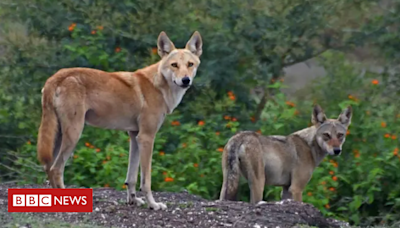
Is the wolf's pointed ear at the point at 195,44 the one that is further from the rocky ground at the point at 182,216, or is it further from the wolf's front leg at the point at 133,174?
the rocky ground at the point at 182,216

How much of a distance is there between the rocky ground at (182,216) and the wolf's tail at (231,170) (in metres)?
0.55

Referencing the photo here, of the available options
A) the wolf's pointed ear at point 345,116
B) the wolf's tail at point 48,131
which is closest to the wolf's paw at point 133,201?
the wolf's tail at point 48,131

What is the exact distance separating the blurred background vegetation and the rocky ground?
2.40 metres

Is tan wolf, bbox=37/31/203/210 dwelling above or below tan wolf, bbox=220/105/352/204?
above

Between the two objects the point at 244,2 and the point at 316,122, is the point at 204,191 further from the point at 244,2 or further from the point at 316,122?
the point at 244,2

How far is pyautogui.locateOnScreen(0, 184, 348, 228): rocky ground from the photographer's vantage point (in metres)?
7.87

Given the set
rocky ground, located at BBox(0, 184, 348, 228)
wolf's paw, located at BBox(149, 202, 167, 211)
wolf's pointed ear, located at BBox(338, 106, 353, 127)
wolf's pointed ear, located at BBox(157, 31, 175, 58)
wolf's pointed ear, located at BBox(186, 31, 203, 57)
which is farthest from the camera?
wolf's pointed ear, located at BBox(338, 106, 353, 127)

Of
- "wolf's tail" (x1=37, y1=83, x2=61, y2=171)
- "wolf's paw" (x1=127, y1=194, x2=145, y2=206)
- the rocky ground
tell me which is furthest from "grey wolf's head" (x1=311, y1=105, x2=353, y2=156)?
"wolf's tail" (x1=37, y1=83, x2=61, y2=171)

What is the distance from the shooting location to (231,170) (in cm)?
974

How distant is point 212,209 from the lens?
864 cm

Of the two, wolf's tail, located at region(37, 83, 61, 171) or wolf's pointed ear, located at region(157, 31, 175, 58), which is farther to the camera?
wolf's pointed ear, located at region(157, 31, 175, 58)

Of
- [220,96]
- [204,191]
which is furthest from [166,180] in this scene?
[220,96]

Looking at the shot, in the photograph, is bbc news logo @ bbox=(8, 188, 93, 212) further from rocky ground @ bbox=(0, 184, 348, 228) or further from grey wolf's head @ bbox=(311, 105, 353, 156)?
grey wolf's head @ bbox=(311, 105, 353, 156)

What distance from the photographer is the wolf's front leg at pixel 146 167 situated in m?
8.49
